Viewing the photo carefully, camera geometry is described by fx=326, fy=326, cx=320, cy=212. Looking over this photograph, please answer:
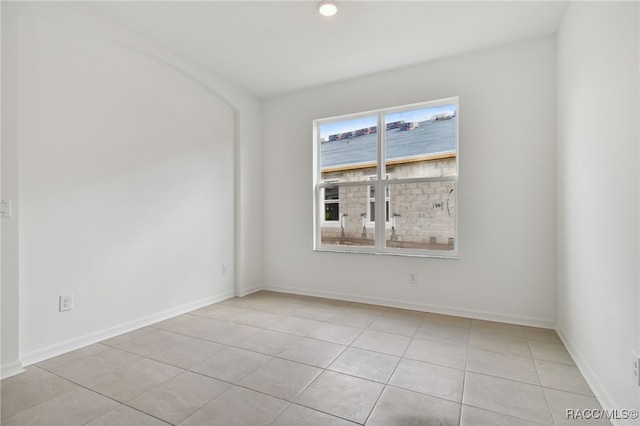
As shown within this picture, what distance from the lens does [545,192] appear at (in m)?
3.04

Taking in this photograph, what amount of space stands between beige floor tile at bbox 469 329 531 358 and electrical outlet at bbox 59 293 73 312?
3.23m

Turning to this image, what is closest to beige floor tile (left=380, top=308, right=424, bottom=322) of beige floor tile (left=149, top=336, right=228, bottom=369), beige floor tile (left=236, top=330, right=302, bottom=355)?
beige floor tile (left=236, top=330, right=302, bottom=355)

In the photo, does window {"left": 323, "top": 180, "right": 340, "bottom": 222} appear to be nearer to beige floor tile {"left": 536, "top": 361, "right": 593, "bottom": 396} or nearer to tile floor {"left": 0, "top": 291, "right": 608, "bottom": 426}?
tile floor {"left": 0, "top": 291, "right": 608, "bottom": 426}

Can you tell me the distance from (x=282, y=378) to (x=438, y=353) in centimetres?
122

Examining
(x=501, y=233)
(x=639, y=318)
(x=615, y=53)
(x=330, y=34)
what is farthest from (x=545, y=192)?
(x=330, y=34)

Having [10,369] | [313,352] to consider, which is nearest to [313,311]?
[313,352]

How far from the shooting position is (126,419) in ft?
5.65

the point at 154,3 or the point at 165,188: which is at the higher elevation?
the point at 154,3

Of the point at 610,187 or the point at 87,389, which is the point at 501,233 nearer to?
the point at 610,187

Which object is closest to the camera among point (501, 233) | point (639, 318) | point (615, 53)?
point (639, 318)

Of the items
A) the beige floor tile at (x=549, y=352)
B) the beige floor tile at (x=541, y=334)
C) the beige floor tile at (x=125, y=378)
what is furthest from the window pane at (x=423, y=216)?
the beige floor tile at (x=125, y=378)

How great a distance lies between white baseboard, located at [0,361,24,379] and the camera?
2.13 m

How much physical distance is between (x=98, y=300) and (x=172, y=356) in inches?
34.5

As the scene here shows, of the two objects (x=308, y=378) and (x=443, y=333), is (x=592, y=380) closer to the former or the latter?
(x=443, y=333)
